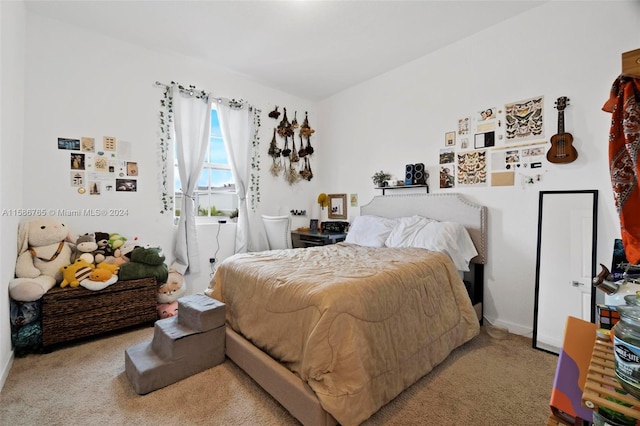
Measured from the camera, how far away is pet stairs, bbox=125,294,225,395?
1.75m

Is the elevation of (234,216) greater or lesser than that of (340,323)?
greater

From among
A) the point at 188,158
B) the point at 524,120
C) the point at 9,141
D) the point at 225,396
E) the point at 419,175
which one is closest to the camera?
the point at 225,396

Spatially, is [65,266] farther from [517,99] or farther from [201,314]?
[517,99]

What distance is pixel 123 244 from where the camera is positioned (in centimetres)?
279

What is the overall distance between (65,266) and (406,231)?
3.11 metres

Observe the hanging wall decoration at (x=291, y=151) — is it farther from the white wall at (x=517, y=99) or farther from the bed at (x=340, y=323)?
the bed at (x=340, y=323)

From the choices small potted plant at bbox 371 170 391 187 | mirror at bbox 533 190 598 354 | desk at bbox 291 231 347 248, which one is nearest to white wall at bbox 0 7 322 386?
desk at bbox 291 231 347 248

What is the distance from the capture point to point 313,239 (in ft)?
12.5

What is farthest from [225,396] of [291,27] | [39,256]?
[291,27]

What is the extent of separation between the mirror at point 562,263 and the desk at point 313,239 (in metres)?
2.03

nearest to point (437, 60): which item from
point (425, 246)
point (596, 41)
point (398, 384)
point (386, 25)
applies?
point (386, 25)

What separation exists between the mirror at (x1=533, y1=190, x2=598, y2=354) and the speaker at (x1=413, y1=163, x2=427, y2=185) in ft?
3.54

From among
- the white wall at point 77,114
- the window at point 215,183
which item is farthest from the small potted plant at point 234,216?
the white wall at point 77,114

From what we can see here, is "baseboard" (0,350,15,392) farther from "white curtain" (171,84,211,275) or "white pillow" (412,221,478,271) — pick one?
"white pillow" (412,221,478,271)
